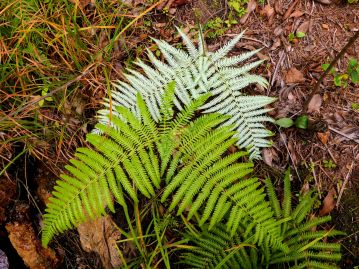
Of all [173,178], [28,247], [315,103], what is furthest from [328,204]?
[28,247]

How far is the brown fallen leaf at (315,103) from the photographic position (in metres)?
2.76

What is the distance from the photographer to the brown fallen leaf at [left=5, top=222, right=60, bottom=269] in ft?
8.80

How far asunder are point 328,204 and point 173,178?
47.9 inches

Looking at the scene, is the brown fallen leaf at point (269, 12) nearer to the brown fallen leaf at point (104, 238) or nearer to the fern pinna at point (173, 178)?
the fern pinna at point (173, 178)

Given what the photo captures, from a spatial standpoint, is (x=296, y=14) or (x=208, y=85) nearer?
(x=208, y=85)

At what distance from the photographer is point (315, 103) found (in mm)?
2770

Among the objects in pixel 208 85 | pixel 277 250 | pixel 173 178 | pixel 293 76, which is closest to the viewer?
pixel 173 178

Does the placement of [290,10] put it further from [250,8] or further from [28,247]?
[28,247]

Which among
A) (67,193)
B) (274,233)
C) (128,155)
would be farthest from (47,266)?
(274,233)

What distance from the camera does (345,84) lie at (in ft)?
9.07

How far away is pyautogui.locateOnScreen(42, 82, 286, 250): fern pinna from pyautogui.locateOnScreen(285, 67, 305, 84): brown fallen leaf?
0.82 meters

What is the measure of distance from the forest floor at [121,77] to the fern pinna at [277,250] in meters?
0.20

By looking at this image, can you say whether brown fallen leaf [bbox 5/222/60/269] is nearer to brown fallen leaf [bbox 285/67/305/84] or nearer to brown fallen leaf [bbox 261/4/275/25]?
brown fallen leaf [bbox 285/67/305/84]

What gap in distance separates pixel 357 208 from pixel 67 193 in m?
2.08
